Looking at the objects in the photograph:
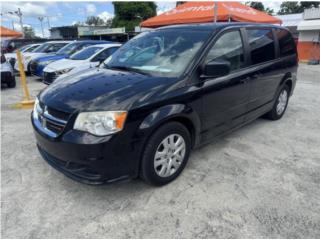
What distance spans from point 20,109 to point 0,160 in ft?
9.26

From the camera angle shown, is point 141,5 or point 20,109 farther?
point 141,5

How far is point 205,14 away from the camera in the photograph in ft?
34.4

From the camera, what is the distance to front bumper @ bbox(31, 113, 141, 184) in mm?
2188

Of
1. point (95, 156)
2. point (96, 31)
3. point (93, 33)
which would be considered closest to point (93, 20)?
point (93, 33)

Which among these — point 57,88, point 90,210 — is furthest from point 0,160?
point 90,210

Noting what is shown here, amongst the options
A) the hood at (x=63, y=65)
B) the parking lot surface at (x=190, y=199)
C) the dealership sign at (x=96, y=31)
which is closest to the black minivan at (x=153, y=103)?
the parking lot surface at (x=190, y=199)

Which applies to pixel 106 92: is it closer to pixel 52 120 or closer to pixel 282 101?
pixel 52 120

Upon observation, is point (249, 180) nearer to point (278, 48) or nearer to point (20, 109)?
point (278, 48)

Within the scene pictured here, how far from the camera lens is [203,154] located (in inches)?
138

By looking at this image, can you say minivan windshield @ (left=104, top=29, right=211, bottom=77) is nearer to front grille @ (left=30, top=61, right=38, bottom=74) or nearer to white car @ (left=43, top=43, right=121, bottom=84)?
white car @ (left=43, top=43, right=121, bottom=84)

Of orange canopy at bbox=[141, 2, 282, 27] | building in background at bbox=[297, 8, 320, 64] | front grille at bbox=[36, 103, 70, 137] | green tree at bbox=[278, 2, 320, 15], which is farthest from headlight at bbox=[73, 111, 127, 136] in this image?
green tree at bbox=[278, 2, 320, 15]

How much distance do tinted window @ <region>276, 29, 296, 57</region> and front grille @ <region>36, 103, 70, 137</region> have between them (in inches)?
151

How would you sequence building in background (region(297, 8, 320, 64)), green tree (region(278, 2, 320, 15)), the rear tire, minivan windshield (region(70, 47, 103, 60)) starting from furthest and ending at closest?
1. green tree (region(278, 2, 320, 15))
2. building in background (region(297, 8, 320, 64))
3. minivan windshield (region(70, 47, 103, 60))
4. the rear tire

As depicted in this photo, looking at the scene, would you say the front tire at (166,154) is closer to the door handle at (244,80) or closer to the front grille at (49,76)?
the door handle at (244,80)
